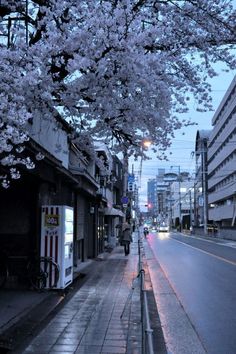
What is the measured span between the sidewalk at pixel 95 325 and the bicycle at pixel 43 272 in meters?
0.78

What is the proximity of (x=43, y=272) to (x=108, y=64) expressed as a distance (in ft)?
22.1

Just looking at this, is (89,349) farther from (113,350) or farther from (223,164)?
(223,164)

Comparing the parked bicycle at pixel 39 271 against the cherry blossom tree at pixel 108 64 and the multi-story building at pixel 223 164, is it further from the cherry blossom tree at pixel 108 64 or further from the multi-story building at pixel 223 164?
the multi-story building at pixel 223 164

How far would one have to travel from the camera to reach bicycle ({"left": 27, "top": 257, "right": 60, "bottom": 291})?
42.6ft

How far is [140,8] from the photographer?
9.20m

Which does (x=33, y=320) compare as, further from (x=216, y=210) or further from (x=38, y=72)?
(x=216, y=210)

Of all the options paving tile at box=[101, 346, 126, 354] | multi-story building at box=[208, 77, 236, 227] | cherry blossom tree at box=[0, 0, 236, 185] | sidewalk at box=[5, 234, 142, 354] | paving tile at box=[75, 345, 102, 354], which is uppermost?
multi-story building at box=[208, 77, 236, 227]

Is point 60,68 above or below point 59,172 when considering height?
above

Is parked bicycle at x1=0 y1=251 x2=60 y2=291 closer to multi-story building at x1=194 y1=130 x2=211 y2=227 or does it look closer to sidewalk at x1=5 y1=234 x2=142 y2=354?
sidewalk at x1=5 y1=234 x2=142 y2=354

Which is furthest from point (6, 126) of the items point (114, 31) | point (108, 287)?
point (108, 287)

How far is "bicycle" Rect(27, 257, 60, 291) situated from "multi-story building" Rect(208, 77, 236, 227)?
5783 cm

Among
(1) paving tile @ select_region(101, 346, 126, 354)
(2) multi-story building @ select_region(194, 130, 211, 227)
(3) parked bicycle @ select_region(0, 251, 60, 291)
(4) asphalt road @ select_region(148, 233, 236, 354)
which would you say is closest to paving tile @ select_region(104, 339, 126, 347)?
(1) paving tile @ select_region(101, 346, 126, 354)

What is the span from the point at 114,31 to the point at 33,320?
542cm

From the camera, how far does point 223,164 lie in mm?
85438
